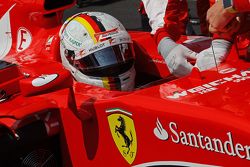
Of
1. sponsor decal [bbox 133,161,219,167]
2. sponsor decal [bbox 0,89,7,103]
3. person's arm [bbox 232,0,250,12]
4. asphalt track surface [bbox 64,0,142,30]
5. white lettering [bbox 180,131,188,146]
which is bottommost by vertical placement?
asphalt track surface [bbox 64,0,142,30]

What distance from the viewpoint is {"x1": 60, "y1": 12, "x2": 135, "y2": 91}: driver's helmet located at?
2486mm

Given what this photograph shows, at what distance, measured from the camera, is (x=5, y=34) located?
3336 millimetres

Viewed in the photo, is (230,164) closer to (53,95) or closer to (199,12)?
(53,95)

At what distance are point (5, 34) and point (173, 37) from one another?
4.01 ft

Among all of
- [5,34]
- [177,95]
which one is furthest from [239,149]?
[5,34]

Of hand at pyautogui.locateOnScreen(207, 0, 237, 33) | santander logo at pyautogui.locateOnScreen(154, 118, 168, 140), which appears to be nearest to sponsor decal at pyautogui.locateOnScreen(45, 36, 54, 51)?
hand at pyautogui.locateOnScreen(207, 0, 237, 33)

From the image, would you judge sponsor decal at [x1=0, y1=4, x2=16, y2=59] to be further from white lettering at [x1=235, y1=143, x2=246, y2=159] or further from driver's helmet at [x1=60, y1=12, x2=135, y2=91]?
white lettering at [x1=235, y1=143, x2=246, y2=159]

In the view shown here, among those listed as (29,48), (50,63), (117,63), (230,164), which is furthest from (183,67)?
(29,48)

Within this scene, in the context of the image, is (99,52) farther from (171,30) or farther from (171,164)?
(171,164)

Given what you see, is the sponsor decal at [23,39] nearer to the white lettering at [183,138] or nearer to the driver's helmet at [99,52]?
the driver's helmet at [99,52]

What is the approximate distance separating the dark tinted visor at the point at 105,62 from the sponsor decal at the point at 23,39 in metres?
0.76

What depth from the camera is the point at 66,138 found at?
7.52 feet

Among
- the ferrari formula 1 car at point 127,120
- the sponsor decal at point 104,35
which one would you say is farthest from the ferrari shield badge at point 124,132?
the sponsor decal at point 104,35

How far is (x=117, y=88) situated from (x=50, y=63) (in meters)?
0.39
